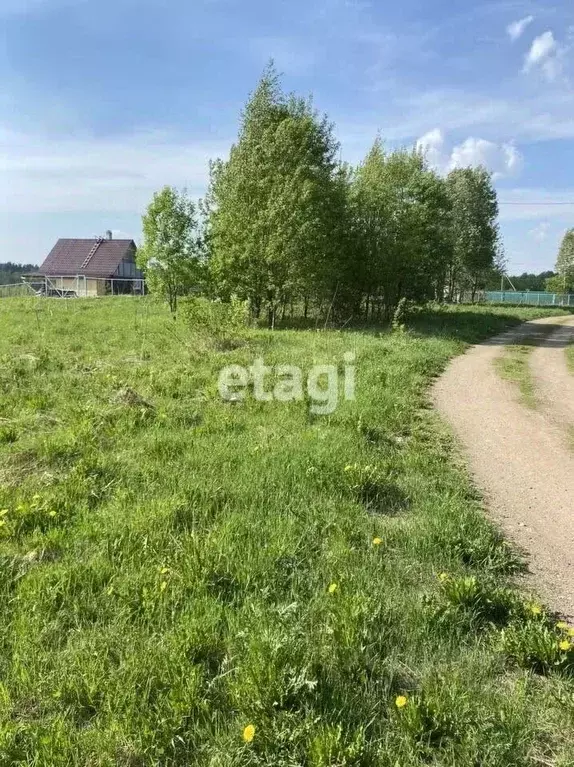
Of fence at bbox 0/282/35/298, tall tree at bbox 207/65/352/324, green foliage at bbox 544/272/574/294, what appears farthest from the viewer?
green foliage at bbox 544/272/574/294

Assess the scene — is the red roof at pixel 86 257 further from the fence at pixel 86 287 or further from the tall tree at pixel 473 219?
the tall tree at pixel 473 219

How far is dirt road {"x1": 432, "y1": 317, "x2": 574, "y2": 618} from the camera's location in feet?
12.7

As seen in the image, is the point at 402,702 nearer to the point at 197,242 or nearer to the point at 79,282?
the point at 197,242

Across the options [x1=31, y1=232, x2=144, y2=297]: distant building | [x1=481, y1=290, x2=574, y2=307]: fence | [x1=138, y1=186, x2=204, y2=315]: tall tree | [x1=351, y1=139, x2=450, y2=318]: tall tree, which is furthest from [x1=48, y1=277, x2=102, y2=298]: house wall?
[x1=481, y1=290, x2=574, y2=307]: fence

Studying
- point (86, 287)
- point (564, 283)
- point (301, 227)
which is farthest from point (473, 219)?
point (86, 287)

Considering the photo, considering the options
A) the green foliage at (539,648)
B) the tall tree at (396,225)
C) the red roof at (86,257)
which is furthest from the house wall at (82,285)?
the green foliage at (539,648)

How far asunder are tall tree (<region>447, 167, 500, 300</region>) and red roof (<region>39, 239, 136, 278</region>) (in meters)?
34.4

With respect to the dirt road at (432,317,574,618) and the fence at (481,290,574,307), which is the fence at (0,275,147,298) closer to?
the dirt road at (432,317,574,618)

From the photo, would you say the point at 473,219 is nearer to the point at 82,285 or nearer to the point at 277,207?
the point at 277,207

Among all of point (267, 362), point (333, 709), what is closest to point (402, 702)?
point (333, 709)

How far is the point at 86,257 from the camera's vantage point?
56.6m

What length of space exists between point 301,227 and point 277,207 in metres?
1.10

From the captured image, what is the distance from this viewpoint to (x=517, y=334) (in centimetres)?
2153

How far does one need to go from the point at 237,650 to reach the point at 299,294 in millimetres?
18422
